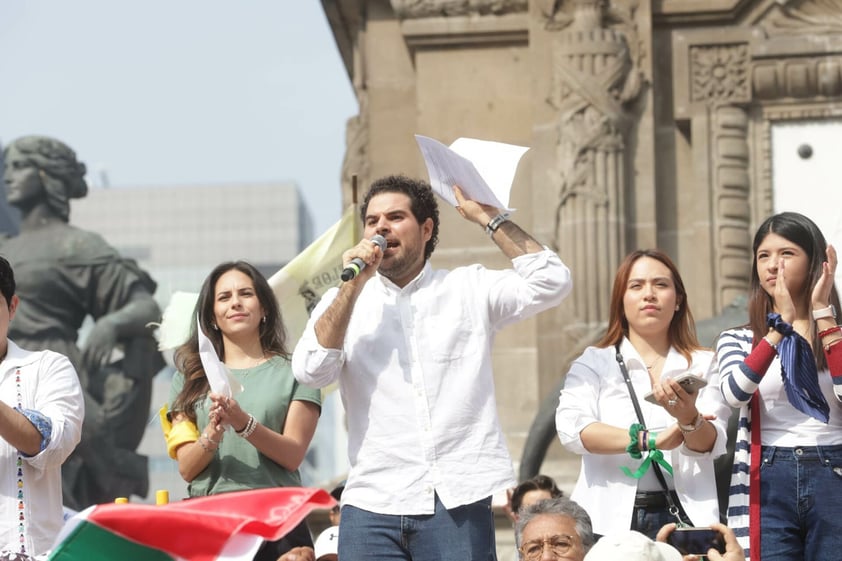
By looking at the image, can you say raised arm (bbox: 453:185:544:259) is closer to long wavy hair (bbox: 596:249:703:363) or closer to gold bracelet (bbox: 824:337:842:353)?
long wavy hair (bbox: 596:249:703:363)

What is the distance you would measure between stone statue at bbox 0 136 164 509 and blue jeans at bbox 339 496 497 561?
11936 mm

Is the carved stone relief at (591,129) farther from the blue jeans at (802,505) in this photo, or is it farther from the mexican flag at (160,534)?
the mexican flag at (160,534)

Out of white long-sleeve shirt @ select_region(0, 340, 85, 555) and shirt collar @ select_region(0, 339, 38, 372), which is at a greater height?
shirt collar @ select_region(0, 339, 38, 372)

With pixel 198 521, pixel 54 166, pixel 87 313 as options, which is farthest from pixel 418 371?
pixel 54 166

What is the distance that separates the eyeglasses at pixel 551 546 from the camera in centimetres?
718

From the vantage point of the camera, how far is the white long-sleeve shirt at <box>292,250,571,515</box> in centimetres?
725

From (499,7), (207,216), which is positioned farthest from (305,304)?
(207,216)

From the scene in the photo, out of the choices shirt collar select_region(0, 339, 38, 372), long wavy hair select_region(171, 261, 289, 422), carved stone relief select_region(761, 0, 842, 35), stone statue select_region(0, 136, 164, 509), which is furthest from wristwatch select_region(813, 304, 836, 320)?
stone statue select_region(0, 136, 164, 509)

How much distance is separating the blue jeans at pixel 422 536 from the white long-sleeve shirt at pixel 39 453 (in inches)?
40.7

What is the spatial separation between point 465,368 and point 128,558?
→ 2199 mm

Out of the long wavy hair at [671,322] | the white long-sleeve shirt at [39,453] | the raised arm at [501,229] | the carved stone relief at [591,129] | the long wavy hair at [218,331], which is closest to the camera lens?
the white long-sleeve shirt at [39,453]

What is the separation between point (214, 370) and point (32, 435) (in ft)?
2.57

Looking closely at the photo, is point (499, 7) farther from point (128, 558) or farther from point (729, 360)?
point (128, 558)

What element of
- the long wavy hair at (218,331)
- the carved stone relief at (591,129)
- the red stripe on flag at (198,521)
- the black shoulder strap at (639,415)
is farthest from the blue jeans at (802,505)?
the carved stone relief at (591,129)
